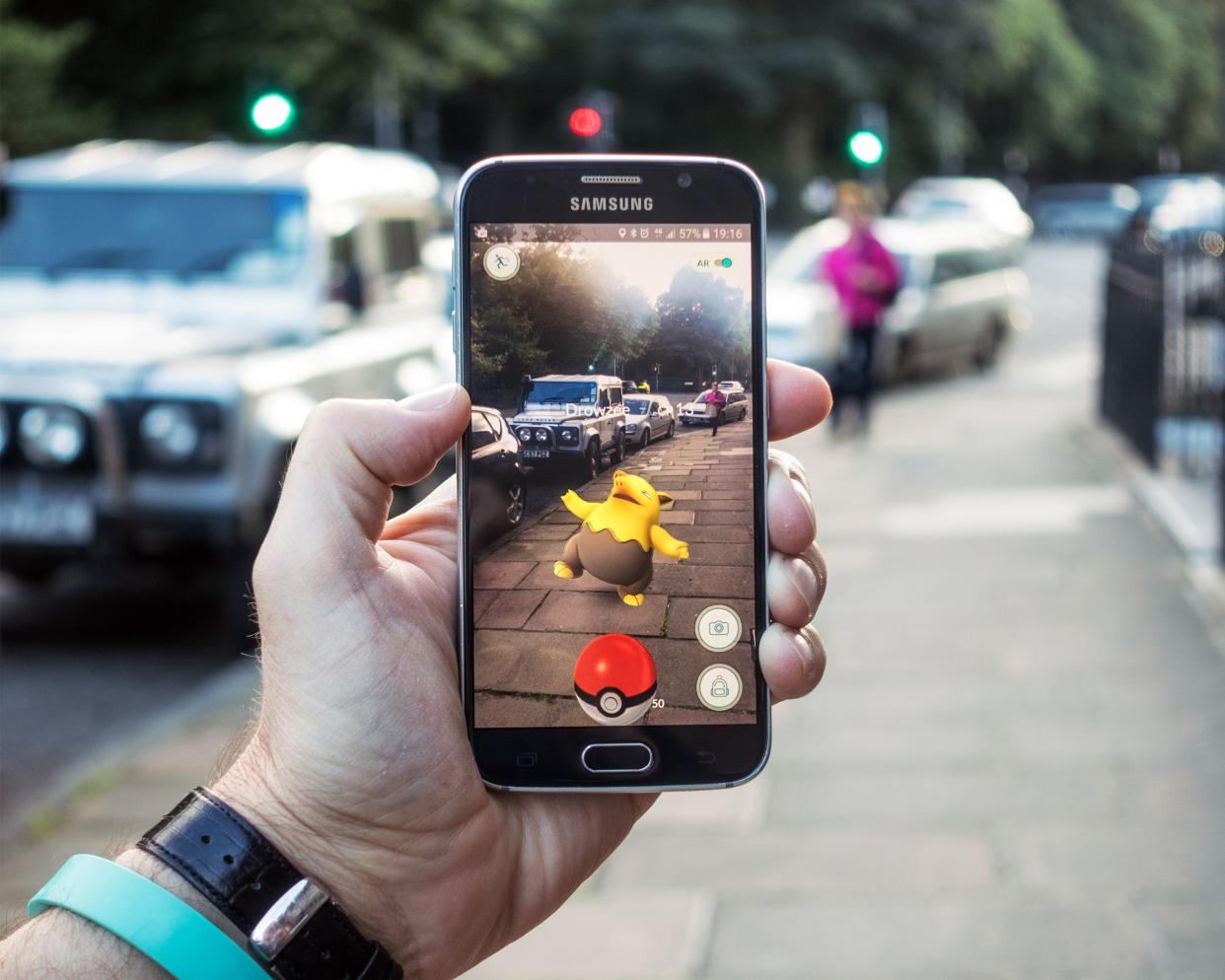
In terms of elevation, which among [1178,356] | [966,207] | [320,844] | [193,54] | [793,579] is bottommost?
[966,207]

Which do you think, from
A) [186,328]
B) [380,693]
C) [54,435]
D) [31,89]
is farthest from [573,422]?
[31,89]

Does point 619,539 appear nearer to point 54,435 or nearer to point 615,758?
point 615,758

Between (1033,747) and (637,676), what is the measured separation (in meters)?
4.06

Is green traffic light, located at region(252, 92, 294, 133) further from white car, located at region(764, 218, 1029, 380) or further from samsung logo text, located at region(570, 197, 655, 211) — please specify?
white car, located at region(764, 218, 1029, 380)

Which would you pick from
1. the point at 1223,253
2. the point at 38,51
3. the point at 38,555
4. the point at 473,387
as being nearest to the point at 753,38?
the point at 38,51

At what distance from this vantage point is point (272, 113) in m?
7.18

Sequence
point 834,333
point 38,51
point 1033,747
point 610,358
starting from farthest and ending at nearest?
point 38,51
point 834,333
point 1033,747
point 610,358

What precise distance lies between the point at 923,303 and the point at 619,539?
1482cm

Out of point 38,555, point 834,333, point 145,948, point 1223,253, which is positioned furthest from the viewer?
point 834,333

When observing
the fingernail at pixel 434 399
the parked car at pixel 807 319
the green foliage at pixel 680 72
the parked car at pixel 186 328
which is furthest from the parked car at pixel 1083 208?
the fingernail at pixel 434 399

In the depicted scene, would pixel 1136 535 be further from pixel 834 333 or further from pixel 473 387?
pixel 473 387

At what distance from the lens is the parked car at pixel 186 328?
6445 mm

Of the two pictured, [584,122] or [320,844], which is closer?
[320,844]

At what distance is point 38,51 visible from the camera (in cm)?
1806
